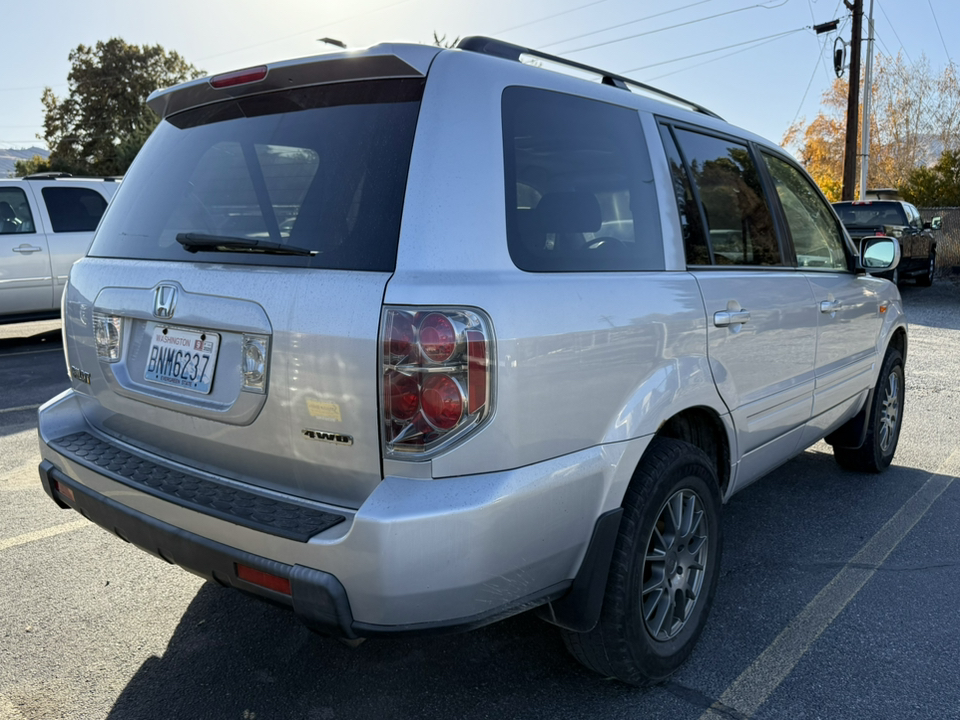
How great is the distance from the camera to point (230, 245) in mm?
2334

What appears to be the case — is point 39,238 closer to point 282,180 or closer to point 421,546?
point 282,180

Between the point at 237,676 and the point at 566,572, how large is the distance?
1.22m

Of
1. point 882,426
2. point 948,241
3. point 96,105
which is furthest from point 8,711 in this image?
point 96,105

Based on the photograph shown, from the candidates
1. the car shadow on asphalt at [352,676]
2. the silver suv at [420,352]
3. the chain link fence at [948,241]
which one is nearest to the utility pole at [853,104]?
the chain link fence at [948,241]

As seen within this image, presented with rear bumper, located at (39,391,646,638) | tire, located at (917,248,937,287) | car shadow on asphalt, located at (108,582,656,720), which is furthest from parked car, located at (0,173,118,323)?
tire, located at (917,248,937,287)

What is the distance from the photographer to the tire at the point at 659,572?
2420 mm

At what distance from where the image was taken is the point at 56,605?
3.13 meters

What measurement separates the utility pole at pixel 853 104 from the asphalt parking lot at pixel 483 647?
21.2 meters

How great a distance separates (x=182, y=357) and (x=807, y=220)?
3.04 meters

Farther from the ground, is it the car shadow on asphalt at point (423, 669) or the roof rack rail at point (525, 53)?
the roof rack rail at point (525, 53)

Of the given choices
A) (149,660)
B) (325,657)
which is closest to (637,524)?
(325,657)

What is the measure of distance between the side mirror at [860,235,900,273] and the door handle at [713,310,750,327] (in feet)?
5.49

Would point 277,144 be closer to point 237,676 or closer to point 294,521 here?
point 294,521

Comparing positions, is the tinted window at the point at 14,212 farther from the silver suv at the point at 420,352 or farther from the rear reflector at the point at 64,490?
the rear reflector at the point at 64,490
